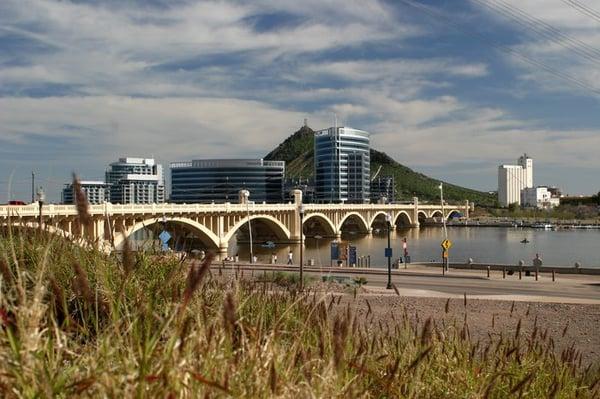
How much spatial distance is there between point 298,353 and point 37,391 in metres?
1.96

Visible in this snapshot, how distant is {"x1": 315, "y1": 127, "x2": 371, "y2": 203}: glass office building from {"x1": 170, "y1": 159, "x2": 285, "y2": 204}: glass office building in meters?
13.3

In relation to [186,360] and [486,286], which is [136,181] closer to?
[486,286]

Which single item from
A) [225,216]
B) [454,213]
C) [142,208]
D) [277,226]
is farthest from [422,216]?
[142,208]

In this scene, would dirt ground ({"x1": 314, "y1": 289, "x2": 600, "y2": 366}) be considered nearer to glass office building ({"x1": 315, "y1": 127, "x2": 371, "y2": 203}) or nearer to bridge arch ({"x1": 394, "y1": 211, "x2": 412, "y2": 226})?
bridge arch ({"x1": 394, "y1": 211, "x2": 412, "y2": 226})

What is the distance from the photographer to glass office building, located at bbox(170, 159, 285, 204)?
163 metres

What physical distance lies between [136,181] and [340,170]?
55335mm

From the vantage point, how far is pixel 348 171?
174125mm

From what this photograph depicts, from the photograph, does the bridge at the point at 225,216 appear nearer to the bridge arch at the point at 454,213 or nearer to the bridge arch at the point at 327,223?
the bridge arch at the point at 327,223

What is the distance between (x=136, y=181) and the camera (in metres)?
154

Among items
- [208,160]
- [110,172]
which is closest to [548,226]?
[208,160]

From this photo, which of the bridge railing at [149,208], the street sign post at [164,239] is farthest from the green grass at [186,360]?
the bridge railing at [149,208]

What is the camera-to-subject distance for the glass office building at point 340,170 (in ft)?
565

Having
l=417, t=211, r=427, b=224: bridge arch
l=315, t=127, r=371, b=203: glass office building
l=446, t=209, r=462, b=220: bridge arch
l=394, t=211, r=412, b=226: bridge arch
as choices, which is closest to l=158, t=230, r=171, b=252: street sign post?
l=394, t=211, r=412, b=226: bridge arch

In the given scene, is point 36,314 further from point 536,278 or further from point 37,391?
point 536,278
